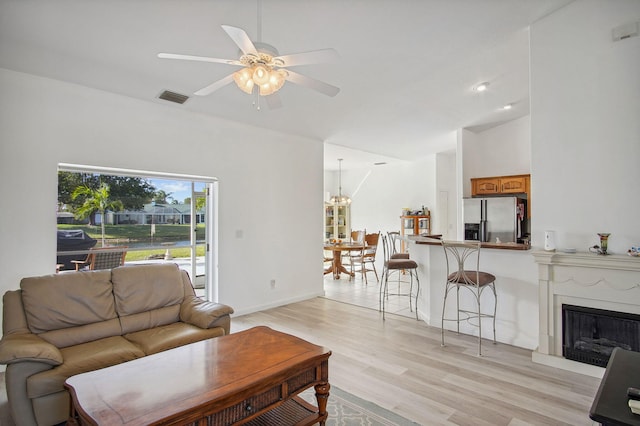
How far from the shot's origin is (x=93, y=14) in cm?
251

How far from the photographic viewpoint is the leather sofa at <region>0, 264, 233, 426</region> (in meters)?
2.15

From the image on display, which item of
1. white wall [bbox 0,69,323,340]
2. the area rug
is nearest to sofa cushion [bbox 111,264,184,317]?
white wall [bbox 0,69,323,340]

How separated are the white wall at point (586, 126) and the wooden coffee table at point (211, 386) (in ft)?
8.77

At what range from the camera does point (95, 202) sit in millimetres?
3914

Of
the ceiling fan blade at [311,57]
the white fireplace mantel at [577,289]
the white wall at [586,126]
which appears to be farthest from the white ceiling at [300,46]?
the white fireplace mantel at [577,289]

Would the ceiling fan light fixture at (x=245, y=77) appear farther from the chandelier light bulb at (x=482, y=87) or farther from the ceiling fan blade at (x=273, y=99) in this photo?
the chandelier light bulb at (x=482, y=87)

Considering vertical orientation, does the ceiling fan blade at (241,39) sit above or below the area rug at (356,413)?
above

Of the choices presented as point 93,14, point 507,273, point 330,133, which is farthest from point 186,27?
point 507,273

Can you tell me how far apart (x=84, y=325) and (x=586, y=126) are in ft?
15.4

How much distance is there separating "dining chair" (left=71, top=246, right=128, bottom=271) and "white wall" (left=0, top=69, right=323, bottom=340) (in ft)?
1.63

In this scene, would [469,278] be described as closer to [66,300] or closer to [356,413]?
[356,413]

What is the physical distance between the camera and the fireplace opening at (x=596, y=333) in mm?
2789

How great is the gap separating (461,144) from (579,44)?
3.02 meters

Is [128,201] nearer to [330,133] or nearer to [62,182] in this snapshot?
[62,182]
